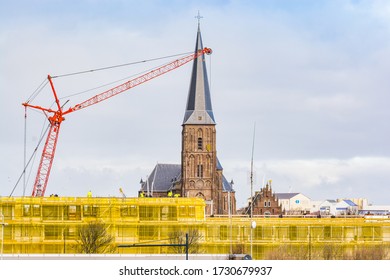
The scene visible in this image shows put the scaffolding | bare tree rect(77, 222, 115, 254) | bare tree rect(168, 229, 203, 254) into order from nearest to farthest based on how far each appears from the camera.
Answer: bare tree rect(77, 222, 115, 254)
bare tree rect(168, 229, 203, 254)
the scaffolding

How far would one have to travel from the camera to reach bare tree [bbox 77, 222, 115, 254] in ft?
396

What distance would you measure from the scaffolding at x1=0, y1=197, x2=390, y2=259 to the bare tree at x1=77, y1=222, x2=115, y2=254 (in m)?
1.77

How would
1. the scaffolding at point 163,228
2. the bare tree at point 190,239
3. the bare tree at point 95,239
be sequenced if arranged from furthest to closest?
the scaffolding at point 163,228 < the bare tree at point 190,239 < the bare tree at point 95,239

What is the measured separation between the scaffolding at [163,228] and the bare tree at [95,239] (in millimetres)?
1768

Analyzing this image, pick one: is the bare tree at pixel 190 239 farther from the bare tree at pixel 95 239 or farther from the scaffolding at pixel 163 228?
the bare tree at pixel 95 239

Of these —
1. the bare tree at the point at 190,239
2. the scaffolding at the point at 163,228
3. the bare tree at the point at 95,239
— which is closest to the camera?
the bare tree at the point at 95,239

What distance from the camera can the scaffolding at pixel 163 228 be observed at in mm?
131500

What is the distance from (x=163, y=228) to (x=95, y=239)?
643 inches

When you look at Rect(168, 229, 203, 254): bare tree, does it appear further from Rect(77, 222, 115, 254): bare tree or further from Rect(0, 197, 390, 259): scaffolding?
Rect(77, 222, 115, 254): bare tree

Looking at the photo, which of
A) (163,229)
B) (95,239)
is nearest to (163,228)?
(163,229)

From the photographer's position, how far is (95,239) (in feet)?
397

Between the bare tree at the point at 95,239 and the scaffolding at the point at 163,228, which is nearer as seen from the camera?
the bare tree at the point at 95,239

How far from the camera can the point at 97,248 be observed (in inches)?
4756
